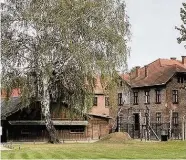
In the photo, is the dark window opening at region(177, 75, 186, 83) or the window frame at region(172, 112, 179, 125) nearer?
the window frame at region(172, 112, 179, 125)

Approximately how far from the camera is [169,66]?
210 feet

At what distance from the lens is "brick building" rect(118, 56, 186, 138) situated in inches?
2332

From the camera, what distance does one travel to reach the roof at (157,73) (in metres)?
60.4

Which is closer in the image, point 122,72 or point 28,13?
point 28,13

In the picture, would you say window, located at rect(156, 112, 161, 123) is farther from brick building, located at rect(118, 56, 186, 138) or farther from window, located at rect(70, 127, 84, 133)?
window, located at rect(70, 127, 84, 133)

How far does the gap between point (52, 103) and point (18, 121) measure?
395cm

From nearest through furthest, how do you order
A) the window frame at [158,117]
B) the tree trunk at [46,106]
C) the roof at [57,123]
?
1. the tree trunk at [46,106]
2. the roof at [57,123]
3. the window frame at [158,117]

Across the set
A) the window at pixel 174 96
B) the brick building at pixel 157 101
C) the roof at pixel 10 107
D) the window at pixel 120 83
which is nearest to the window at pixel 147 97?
the brick building at pixel 157 101

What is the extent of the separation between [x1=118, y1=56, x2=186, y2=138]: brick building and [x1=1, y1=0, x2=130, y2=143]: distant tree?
47.9 feet

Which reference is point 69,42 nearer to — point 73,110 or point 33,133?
point 73,110

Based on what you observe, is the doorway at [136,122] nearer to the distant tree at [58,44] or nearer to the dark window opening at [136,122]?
the dark window opening at [136,122]

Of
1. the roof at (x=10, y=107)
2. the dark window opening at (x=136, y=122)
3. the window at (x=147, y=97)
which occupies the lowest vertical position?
the dark window opening at (x=136, y=122)

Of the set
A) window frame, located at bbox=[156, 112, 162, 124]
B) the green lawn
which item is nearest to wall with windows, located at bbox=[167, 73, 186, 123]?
window frame, located at bbox=[156, 112, 162, 124]

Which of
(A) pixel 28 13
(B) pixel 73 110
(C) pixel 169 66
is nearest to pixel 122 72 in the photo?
(B) pixel 73 110
